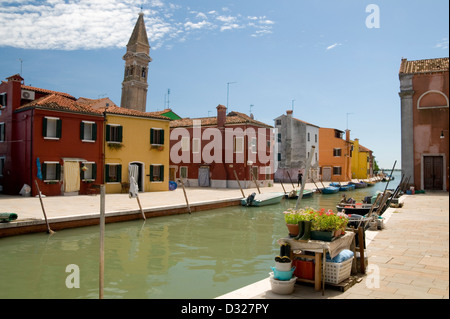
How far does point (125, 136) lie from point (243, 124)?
11369 millimetres

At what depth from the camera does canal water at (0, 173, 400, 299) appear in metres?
6.95

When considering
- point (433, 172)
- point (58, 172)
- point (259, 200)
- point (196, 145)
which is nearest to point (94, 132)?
point (58, 172)

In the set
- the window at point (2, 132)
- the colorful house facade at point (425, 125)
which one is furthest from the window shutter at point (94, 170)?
the colorful house facade at point (425, 125)

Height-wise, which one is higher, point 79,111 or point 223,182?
point 79,111

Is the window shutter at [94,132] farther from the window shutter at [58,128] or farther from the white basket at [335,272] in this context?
the white basket at [335,272]

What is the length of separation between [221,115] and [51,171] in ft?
53.3

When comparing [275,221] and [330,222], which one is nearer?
[330,222]

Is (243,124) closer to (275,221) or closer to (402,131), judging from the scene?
(402,131)

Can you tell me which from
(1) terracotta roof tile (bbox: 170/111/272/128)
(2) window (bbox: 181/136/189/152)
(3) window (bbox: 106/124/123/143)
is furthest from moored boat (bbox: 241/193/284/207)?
(2) window (bbox: 181/136/189/152)

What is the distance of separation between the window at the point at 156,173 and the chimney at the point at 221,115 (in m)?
8.48

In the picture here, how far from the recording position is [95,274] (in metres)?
7.94
